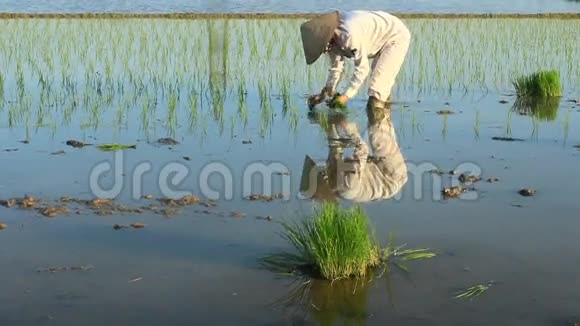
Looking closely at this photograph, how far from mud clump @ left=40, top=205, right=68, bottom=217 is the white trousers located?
3335 mm

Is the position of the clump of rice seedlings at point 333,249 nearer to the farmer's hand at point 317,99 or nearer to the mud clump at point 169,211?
the mud clump at point 169,211

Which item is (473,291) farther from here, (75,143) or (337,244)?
(75,143)

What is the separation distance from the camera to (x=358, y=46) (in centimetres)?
592

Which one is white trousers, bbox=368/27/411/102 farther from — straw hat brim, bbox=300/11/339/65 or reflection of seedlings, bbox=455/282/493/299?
reflection of seedlings, bbox=455/282/493/299

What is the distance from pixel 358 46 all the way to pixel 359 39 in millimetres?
53

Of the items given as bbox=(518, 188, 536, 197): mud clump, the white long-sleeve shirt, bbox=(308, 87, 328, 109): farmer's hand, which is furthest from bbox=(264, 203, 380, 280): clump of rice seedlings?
bbox=(308, 87, 328, 109): farmer's hand

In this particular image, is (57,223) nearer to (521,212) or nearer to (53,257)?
(53,257)

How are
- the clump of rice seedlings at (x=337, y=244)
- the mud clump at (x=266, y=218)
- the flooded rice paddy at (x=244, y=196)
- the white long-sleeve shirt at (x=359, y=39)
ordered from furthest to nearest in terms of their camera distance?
the white long-sleeve shirt at (x=359, y=39), the mud clump at (x=266, y=218), the clump of rice seedlings at (x=337, y=244), the flooded rice paddy at (x=244, y=196)

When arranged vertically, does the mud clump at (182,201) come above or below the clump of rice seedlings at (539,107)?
below

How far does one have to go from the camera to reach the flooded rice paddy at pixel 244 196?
9.33ft

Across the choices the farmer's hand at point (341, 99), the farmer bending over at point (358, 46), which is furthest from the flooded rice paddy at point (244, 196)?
the farmer bending over at point (358, 46)

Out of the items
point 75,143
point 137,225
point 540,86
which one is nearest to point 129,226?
point 137,225

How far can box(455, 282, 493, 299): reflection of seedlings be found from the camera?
9.53ft

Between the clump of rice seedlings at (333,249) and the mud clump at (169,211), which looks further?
the mud clump at (169,211)
